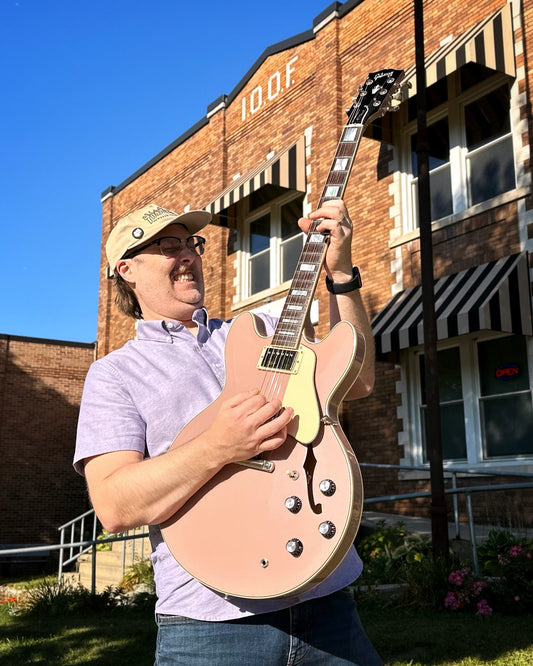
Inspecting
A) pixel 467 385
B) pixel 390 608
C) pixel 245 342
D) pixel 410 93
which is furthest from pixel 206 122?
pixel 245 342

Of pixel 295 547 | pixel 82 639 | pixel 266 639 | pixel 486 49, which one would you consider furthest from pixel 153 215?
pixel 486 49

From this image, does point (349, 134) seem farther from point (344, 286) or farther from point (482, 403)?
point (482, 403)

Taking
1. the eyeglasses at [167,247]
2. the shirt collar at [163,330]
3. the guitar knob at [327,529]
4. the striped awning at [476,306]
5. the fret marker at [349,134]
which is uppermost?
the striped awning at [476,306]

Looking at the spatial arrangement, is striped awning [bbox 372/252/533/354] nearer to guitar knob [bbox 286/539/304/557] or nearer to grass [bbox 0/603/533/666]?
grass [bbox 0/603/533/666]

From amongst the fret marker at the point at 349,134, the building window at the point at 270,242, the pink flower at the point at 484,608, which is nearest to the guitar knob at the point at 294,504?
the fret marker at the point at 349,134

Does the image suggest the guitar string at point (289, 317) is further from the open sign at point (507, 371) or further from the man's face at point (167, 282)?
the open sign at point (507, 371)

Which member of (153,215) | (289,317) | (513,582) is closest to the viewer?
(289,317)

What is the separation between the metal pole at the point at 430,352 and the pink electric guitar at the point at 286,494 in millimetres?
5902

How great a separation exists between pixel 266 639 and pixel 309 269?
41.0 inches

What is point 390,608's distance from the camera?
689 cm

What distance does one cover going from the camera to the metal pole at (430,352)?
729 centimetres

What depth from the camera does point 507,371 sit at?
34.2ft

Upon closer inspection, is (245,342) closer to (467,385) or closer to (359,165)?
(467,385)

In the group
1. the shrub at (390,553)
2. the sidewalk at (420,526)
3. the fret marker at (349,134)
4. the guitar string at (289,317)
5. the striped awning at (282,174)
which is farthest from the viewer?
the striped awning at (282,174)
